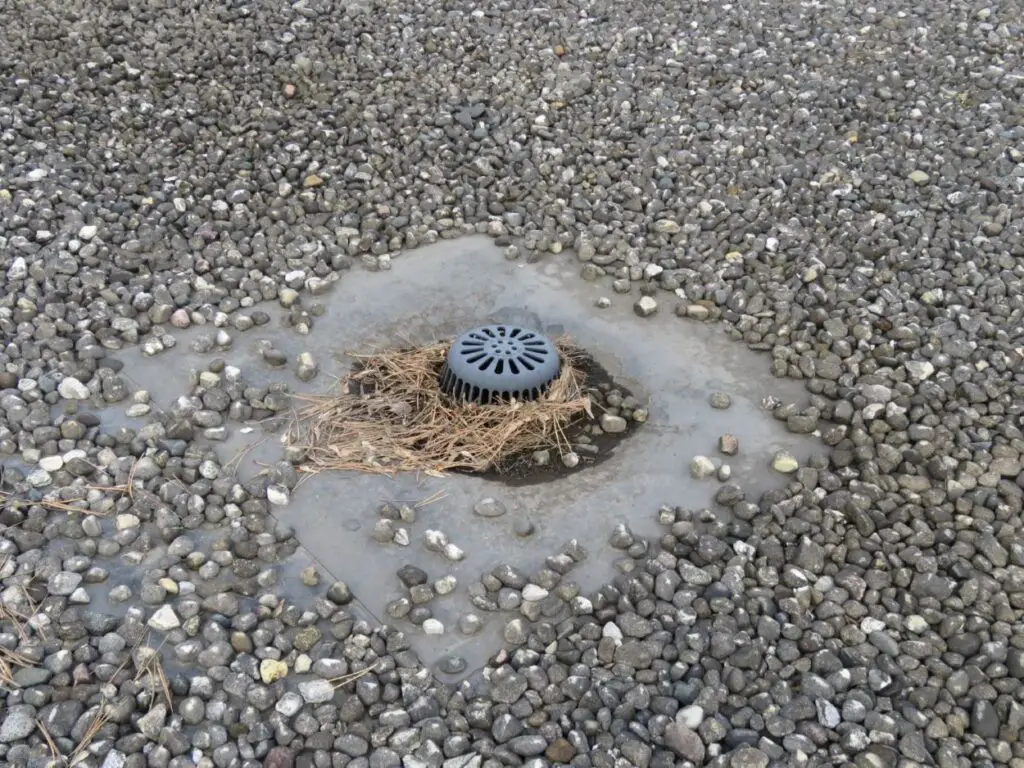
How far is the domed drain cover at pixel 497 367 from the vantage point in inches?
148

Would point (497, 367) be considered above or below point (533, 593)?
above

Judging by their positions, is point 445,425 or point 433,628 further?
point 445,425

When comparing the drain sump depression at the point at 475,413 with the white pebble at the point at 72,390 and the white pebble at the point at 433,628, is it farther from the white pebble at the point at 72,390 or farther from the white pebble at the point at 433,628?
the white pebble at the point at 72,390

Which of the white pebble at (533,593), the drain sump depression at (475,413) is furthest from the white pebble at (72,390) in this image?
the white pebble at (533,593)

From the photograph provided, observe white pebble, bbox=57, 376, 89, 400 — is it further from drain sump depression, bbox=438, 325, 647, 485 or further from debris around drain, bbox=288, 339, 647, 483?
drain sump depression, bbox=438, 325, 647, 485

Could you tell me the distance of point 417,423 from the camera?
3.73m

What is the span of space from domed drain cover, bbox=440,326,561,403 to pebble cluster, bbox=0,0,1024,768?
0.61 metres

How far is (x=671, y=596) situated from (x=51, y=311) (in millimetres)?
2772

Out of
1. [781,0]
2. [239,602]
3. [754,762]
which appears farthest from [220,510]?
[781,0]

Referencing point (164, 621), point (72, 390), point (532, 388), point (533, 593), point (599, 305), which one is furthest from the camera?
point (599, 305)

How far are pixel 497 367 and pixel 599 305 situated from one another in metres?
0.73

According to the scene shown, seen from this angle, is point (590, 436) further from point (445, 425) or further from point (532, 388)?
point (445, 425)

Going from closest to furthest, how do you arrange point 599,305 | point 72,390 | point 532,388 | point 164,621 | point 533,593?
1. point 164,621
2. point 533,593
3. point 72,390
4. point 532,388
5. point 599,305

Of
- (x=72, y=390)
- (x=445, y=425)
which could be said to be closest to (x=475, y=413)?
(x=445, y=425)
